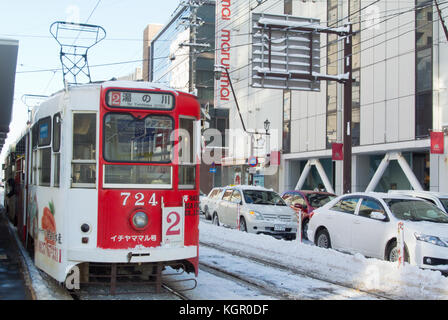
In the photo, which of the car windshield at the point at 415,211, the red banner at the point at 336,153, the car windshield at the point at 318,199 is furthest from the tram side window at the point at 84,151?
the red banner at the point at 336,153

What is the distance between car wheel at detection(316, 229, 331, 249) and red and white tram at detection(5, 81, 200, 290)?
590 cm

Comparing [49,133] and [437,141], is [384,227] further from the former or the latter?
[437,141]

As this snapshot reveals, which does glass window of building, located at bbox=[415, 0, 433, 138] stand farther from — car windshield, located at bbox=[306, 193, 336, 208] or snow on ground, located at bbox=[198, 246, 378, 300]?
snow on ground, located at bbox=[198, 246, 378, 300]

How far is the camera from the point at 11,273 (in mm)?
9344

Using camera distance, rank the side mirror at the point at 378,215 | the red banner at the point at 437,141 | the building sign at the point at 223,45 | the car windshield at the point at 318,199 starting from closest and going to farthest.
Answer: the side mirror at the point at 378,215, the car windshield at the point at 318,199, the red banner at the point at 437,141, the building sign at the point at 223,45

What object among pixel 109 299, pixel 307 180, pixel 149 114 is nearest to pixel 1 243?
pixel 109 299

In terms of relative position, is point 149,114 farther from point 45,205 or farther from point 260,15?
point 260,15

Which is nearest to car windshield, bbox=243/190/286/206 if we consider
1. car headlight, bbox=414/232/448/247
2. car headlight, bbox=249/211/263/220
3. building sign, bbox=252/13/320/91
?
car headlight, bbox=249/211/263/220

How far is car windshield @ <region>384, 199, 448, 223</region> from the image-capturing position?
1063 cm

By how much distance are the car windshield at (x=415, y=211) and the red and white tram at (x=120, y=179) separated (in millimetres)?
5093

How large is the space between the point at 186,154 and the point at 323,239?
21.1 ft

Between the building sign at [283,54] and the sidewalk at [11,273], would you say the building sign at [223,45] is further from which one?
the sidewalk at [11,273]

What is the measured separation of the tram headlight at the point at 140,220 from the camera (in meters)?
7.16

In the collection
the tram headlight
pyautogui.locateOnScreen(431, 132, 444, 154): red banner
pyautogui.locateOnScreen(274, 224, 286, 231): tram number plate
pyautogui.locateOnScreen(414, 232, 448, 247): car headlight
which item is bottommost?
pyautogui.locateOnScreen(274, 224, 286, 231): tram number plate
